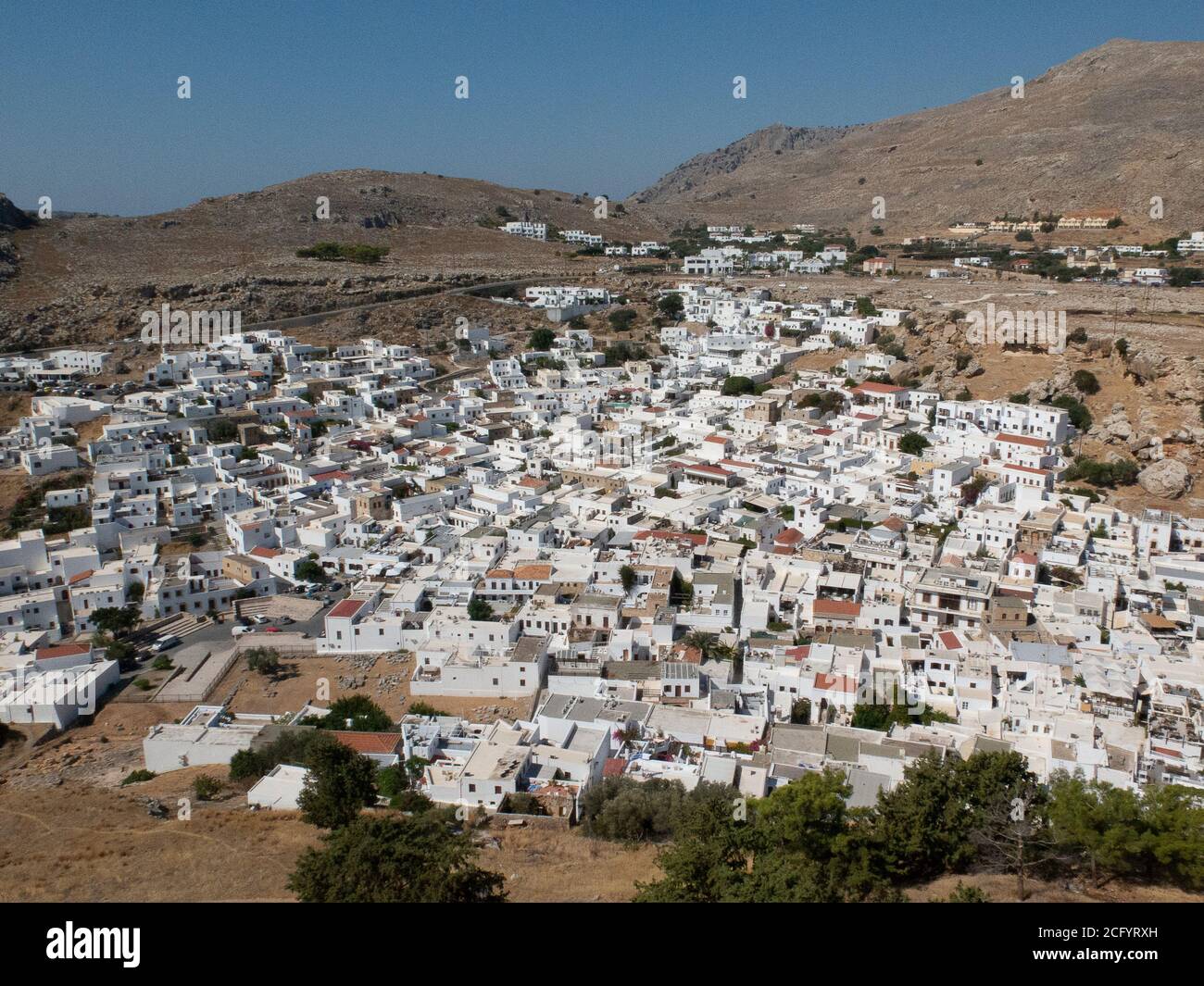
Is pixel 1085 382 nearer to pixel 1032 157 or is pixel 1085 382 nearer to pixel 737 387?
pixel 737 387

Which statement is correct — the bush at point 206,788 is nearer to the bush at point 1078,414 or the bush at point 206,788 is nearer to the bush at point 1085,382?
the bush at point 1078,414

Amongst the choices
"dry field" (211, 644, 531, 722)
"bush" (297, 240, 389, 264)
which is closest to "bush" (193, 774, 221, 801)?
"dry field" (211, 644, 531, 722)

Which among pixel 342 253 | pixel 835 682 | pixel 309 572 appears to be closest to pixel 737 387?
pixel 309 572
